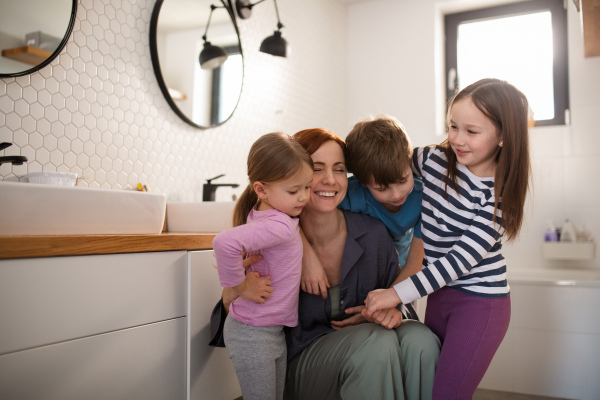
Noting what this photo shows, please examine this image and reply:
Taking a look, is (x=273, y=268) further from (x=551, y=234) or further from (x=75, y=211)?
(x=551, y=234)

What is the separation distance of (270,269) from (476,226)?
0.58 metres

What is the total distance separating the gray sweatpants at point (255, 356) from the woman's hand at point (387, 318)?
11.2 inches

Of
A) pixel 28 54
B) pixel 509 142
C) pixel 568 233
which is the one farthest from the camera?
pixel 568 233

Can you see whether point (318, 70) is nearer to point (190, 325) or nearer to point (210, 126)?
point (210, 126)

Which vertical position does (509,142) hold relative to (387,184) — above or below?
above

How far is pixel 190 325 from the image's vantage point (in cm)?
157

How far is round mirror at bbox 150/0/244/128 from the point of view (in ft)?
7.18

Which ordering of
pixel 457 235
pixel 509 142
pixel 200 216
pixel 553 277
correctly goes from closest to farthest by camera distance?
pixel 509 142, pixel 457 235, pixel 200 216, pixel 553 277

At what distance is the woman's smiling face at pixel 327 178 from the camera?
1.46m

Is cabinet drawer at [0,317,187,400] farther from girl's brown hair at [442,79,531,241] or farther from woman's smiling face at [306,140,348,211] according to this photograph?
Result: girl's brown hair at [442,79,531,241]

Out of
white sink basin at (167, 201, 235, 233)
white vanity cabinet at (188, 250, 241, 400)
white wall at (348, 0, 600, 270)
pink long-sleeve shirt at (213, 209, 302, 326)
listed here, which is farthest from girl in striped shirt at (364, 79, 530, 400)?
white wall at (348, 0, 600, 270)

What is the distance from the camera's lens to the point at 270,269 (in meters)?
1.38

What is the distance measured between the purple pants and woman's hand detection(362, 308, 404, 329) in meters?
0.14

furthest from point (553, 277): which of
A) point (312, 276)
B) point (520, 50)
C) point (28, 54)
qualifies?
point (28, 54)
